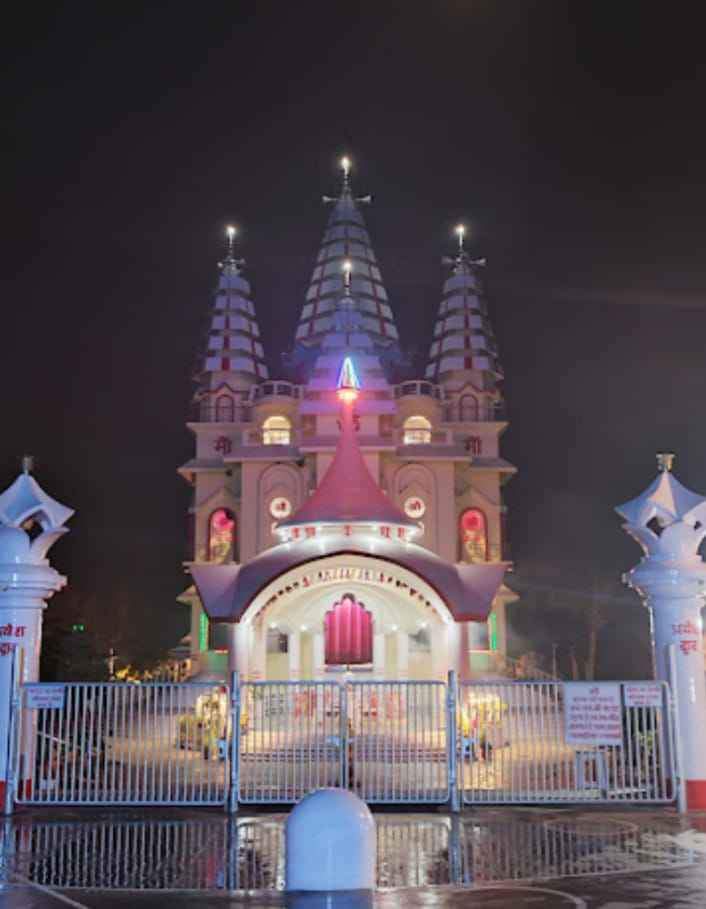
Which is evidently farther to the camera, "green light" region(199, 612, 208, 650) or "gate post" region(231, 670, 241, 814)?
"green light" region(199, 612, 208, 650)

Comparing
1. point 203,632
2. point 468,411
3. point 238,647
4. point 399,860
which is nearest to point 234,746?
point 399,860

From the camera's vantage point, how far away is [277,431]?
→ 143 feet

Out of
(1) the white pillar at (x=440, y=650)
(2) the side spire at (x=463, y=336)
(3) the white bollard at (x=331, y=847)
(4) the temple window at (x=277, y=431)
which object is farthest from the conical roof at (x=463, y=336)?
(3) the white bollard at (x=331, y=847)

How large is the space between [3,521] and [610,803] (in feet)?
28.4

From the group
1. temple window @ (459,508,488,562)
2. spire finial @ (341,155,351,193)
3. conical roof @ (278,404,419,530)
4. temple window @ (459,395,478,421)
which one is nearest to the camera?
conical roof @ (278,404,419,530)

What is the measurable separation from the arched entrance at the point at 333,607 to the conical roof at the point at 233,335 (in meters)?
20.0

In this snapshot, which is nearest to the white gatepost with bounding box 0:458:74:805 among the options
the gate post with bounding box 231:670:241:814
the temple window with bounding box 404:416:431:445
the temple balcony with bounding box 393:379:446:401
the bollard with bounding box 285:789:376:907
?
the gate post with bounding box 231:670:241:814

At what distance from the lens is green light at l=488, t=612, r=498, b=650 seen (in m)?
40.6

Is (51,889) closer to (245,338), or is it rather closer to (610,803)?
(610,803)

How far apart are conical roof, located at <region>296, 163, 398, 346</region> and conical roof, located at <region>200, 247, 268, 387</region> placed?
2.41m

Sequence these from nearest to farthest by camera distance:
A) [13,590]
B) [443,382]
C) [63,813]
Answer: [63,813]
[13,590]
[443,382]

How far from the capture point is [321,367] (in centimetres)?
4259

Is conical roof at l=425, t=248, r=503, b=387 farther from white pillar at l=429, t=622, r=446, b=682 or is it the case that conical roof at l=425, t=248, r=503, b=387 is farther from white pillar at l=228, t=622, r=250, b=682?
white pillar at l=228, t=622, r=250, b=682

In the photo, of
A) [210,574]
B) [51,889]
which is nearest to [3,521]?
[51,889]
